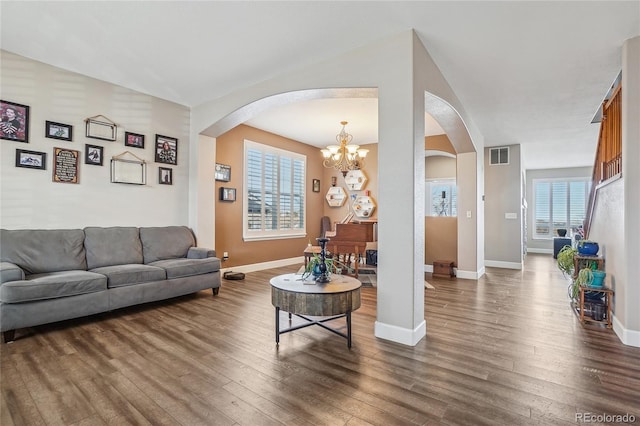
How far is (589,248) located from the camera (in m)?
3.67

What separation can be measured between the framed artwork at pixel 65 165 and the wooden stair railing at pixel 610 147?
592 centimetres

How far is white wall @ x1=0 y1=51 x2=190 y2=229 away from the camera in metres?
3.49

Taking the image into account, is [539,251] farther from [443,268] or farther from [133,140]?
[133,140]

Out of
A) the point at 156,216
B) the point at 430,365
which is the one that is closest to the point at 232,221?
the point at 156,216

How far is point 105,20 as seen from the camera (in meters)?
2.88

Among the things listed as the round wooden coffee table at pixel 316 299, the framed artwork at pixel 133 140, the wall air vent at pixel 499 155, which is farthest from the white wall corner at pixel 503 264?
the framed artwork at pixel 133 140

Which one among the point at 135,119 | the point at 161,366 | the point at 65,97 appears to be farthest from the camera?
the point at 135,119

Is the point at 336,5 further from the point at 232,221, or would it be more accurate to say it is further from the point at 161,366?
the point at 232,221

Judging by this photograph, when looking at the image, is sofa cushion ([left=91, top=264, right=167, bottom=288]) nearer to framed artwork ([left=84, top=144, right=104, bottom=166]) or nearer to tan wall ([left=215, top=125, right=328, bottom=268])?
framed artwork ([left=84, top=144, right=104, bottom=166])

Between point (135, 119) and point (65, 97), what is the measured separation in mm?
800

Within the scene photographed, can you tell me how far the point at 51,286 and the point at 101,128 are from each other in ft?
7.09

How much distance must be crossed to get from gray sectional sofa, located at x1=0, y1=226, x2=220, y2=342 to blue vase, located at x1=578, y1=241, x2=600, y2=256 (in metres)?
4.55

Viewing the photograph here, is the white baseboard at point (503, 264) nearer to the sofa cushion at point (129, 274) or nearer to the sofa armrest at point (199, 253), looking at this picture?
the sofa armrest at point (199, 253)

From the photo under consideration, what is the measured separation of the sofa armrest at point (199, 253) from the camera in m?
4.46
